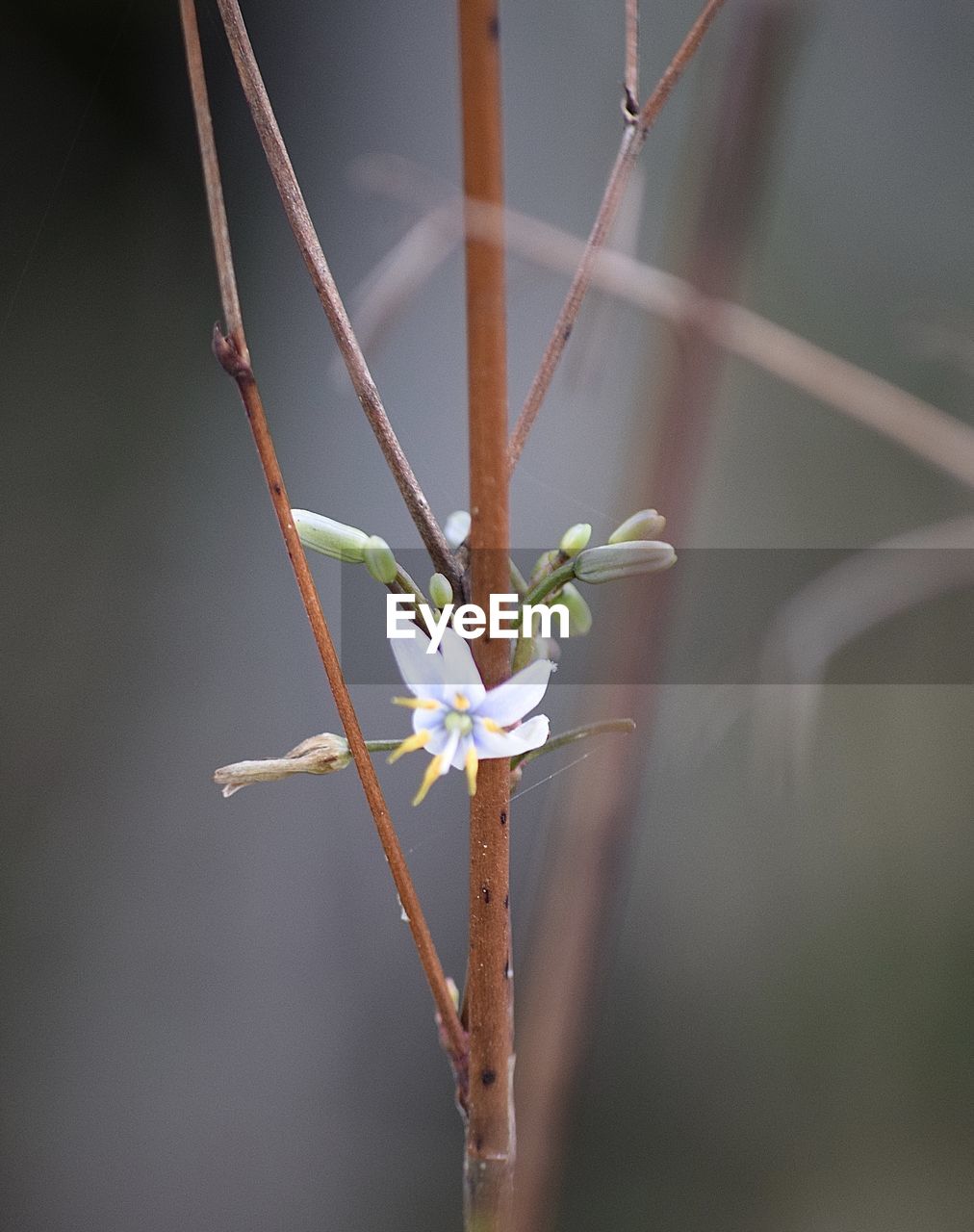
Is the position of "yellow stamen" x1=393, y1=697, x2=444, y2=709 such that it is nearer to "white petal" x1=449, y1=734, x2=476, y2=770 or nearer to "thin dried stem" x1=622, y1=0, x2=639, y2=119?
"white petal" x1=449, y1=734, x2=476, y2=770

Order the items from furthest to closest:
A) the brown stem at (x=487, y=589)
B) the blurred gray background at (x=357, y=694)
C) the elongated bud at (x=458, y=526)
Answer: the blurred gray background at (x=357, y=694), the elongated bud at (x=458, y=526), the brown stem at (x=487, y=589)

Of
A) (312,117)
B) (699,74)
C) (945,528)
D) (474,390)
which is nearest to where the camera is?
(474,390)

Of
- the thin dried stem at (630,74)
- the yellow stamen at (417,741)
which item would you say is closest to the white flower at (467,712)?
the yellow stamen at (417,741)

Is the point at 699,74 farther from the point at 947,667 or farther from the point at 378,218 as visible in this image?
the point at 947,667

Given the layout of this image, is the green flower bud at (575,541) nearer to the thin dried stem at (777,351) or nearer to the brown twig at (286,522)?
the brown twig at (286,522)

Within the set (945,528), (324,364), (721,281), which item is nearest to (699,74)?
(721,281)

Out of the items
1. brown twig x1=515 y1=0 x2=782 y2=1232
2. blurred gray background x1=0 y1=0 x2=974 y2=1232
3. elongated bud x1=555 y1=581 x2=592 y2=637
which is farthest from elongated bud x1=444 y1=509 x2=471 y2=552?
blurred gray background x1=0 y1=0 x2=974 y2=1232

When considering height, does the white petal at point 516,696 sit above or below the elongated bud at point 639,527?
below

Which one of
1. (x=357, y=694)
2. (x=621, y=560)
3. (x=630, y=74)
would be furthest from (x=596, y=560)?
(x=357, y=694)
